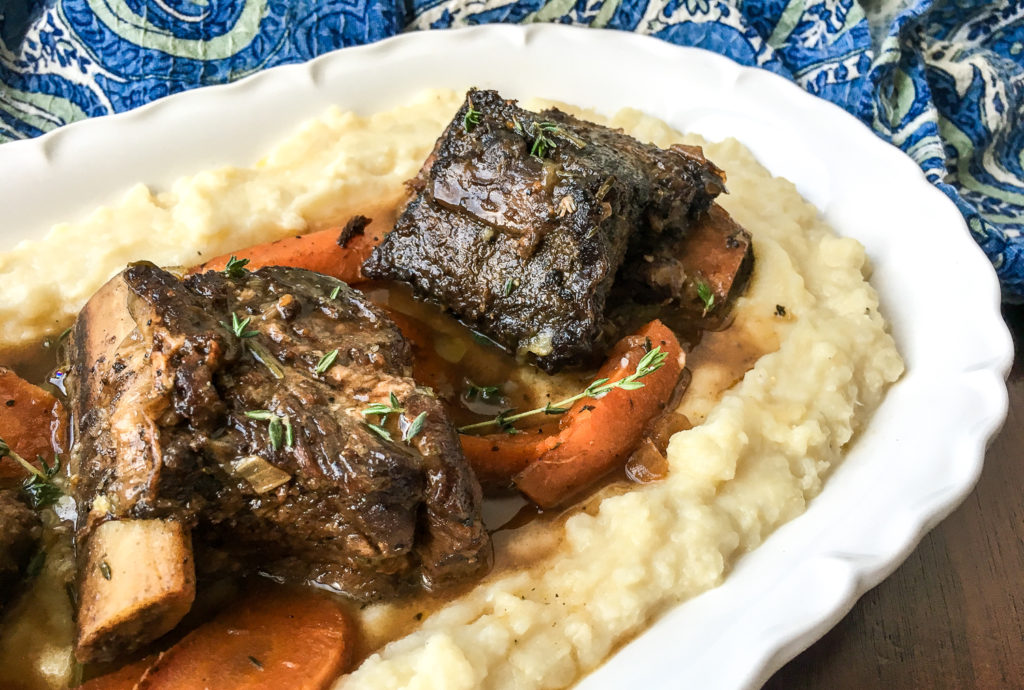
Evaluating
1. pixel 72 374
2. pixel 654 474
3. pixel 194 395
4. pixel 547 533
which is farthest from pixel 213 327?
pixel 654 474

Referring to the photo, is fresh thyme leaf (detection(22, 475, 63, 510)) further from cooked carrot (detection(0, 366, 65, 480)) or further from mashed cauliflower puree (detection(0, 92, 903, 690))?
mashed cauliflower puree (detection(0, 92, 903, 690))

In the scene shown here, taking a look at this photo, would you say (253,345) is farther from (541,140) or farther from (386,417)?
(541,140)

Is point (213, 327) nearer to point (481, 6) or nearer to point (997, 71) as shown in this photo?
point (481, 6)

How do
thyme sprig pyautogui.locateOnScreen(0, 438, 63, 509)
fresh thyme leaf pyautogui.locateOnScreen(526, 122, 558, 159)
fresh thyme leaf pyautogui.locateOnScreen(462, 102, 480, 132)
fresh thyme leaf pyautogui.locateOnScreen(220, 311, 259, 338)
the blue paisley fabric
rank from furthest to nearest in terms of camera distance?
the blue paisley fabric < fresh thyme leaf pyautogui.locateOnScreen(462, 102, 480, 132) < fresh thyme leaf pyautogui.locateOnScreen(526, 122, 558, 159) < thyme sprig pyautogui.locateOnScreen(0, 438, 63, 509) < fresh thyme leaf pyautogui.locateOnScreen(220, 311, 259, 338)

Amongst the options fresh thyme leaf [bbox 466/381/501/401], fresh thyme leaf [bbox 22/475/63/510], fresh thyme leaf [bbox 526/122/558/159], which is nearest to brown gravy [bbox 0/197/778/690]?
fresh thyme leaf [bbox 466/381/501/401]

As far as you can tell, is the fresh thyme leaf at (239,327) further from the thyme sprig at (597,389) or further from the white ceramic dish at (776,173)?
the white ceramic dish at (776,173)

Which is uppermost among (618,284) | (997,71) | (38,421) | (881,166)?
(997,71)
